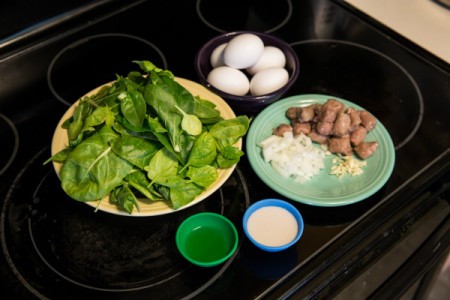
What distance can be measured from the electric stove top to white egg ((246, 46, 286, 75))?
83 mm

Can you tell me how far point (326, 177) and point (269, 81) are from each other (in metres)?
0.27

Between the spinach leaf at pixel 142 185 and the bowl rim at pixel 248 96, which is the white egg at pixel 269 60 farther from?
the spinach leaf at pixel 142 185

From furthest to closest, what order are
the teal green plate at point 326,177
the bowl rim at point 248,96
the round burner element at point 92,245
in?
the bowl rim at point 248,96
the teal green plate at point 326,177
the round burner element at point 92,245

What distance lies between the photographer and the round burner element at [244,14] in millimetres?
1335

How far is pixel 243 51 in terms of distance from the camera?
1.10m

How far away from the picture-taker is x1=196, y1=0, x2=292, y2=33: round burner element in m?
1.33

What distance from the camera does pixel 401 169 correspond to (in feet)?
3.30

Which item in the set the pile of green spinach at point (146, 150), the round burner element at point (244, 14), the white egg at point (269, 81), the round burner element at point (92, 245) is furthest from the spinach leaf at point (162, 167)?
the round burner element at point (244, 14)

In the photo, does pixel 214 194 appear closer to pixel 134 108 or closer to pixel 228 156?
pixel 228 156

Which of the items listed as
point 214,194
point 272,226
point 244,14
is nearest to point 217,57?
point 244,14

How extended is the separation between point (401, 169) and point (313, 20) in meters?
0.56

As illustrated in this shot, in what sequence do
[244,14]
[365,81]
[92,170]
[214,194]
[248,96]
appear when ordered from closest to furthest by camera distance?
[92,170]
[214,194]
[248,96]
[365,81]
[244,14]

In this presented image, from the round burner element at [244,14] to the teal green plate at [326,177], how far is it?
354 mm

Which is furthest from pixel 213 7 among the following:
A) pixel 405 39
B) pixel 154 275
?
pixel 154 275
